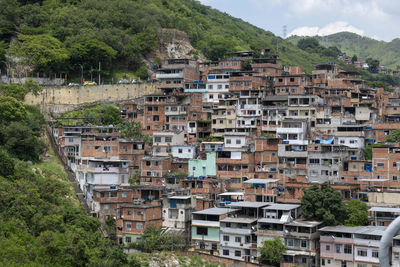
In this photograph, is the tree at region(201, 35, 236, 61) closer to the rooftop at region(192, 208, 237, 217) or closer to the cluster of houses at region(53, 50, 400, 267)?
the cluster of houses at region(53, 50, 400, 267)

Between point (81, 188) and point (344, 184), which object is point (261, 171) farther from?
point (81, 188)

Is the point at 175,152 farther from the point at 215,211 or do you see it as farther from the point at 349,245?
the point at 349,245

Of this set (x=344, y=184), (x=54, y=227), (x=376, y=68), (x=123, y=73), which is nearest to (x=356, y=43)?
(x=376, y=68)

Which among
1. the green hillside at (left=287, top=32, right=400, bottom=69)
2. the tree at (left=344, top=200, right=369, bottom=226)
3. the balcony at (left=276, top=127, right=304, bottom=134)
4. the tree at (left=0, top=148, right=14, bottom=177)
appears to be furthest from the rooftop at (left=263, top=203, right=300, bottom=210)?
the green hillside at (left=287, top=32, right=400, bottom=69)

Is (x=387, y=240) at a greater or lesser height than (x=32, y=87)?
lesser

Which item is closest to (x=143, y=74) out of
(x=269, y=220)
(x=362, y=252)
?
(x=269, y=220)

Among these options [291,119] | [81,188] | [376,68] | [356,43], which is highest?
[356,43]
